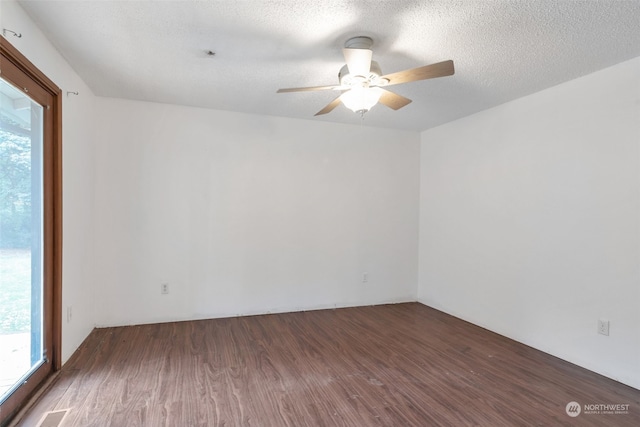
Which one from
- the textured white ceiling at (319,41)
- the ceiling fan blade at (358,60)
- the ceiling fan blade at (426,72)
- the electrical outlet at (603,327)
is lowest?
the electrical outlet at (603,327)

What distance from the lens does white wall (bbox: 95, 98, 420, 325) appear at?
3.35 metres

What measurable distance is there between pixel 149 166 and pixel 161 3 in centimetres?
201

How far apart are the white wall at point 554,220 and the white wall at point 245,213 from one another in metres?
0.81

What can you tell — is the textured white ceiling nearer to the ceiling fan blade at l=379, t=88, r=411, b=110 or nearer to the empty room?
the empty room

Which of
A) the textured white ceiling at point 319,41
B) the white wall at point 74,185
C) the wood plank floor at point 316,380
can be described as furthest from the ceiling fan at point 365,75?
the wood plank floor at point 316,380

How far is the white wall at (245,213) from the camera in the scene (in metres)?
3.35

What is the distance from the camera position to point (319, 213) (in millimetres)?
4062

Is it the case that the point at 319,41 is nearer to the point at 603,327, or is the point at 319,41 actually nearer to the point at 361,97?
the point at 361,97

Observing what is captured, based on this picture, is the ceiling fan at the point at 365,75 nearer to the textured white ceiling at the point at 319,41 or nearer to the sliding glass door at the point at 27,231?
the textured white ceiling at the point at 319,41

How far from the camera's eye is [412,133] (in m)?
4.52

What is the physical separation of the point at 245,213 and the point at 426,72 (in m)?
2.52

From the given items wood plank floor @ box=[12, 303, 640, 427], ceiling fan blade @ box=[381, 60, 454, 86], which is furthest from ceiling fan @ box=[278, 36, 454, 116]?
wood plank floor @ box=[12, 303, 640, 427]

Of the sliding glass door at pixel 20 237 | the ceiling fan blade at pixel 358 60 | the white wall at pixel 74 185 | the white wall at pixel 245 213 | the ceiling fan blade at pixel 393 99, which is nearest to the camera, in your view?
the sliding glass door at pixel 20 237

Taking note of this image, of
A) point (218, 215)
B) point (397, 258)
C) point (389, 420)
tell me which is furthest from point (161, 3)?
point (397, 258)
